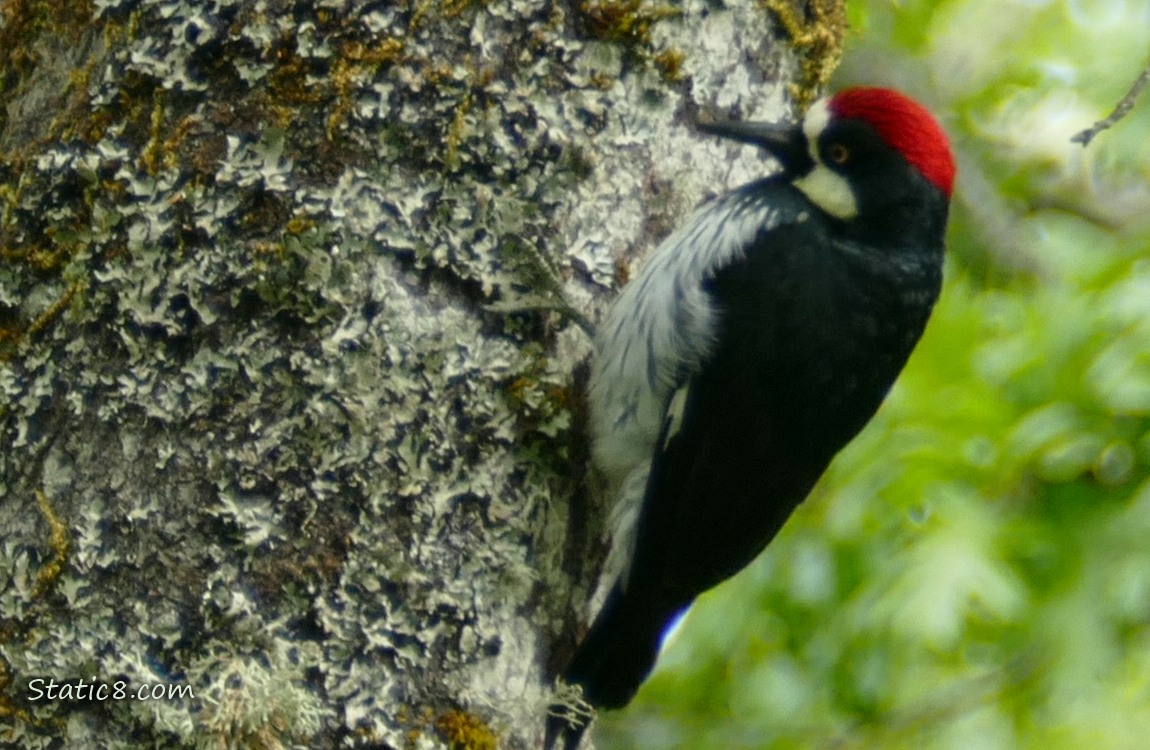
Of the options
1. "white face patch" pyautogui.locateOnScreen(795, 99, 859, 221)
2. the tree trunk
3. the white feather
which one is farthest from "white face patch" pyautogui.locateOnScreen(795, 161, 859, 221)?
the tree trunk

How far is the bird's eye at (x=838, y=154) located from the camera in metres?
2.66

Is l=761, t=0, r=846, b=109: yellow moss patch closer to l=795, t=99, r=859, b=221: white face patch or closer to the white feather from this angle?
l=795, t=99, r=859, b=221: white face patch

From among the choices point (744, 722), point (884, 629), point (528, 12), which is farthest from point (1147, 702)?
point (528, 12)

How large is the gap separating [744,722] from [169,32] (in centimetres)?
284

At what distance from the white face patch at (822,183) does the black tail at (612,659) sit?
35.2 inches

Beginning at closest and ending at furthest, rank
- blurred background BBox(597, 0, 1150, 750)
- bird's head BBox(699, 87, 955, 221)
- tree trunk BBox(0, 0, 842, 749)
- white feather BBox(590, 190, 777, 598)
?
1. tree trunk BBox(0, 0, 842, 749)
2. white feather BBox(590, 190, 777, 598)
3. bird's head BBox(699, 87, 955, 221)
4. blurred background BBox(597, 0, 1150, 750)

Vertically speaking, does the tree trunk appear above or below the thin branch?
below

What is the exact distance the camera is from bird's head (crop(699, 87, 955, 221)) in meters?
2.62

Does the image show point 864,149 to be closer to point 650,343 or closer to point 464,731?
point 650,343

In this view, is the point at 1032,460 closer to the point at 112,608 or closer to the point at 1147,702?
the point at 1147,702

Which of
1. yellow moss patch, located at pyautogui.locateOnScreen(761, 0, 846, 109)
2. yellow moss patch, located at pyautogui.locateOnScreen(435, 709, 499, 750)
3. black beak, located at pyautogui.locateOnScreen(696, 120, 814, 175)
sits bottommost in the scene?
yellow moss patch, located at pyautogui.locateOnScreen(435, 709, 499, 750)

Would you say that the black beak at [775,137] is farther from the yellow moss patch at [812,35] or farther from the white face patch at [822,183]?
the yellow moss patch at [812,35]

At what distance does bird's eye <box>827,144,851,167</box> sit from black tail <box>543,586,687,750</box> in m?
0.96

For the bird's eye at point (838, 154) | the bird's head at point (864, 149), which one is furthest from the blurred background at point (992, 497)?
the bird's eye at point (838, 154)
